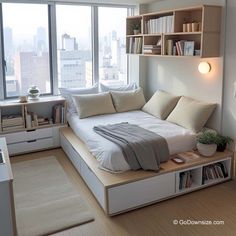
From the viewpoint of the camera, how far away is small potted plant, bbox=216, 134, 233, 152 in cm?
327

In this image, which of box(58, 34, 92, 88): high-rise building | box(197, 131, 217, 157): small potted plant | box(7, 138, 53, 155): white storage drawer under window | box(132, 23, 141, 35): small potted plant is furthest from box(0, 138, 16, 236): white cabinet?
box(132, 23, 141, 35): small potted plant

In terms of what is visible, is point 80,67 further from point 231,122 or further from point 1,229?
point 1,229

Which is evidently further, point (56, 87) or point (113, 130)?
point (56, 87)

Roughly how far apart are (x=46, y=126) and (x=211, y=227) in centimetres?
266

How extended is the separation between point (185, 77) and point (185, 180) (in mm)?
1532

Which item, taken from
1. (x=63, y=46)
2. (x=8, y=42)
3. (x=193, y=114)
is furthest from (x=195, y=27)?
(x=8, y=42)

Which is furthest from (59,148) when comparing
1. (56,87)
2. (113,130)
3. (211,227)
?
(211,227)

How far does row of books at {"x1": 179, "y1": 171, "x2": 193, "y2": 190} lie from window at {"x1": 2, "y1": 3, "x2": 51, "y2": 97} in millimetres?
2627

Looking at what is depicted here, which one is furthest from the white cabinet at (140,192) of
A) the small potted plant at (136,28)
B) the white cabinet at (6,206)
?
the small potted plant at (136,28)

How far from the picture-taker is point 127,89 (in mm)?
4719

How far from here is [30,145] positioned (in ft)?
13.7

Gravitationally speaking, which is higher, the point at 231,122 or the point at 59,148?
the point at 231,122

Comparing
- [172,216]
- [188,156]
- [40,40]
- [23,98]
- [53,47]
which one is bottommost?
[172,216]

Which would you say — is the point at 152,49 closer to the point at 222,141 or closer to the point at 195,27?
the point at 195,27
